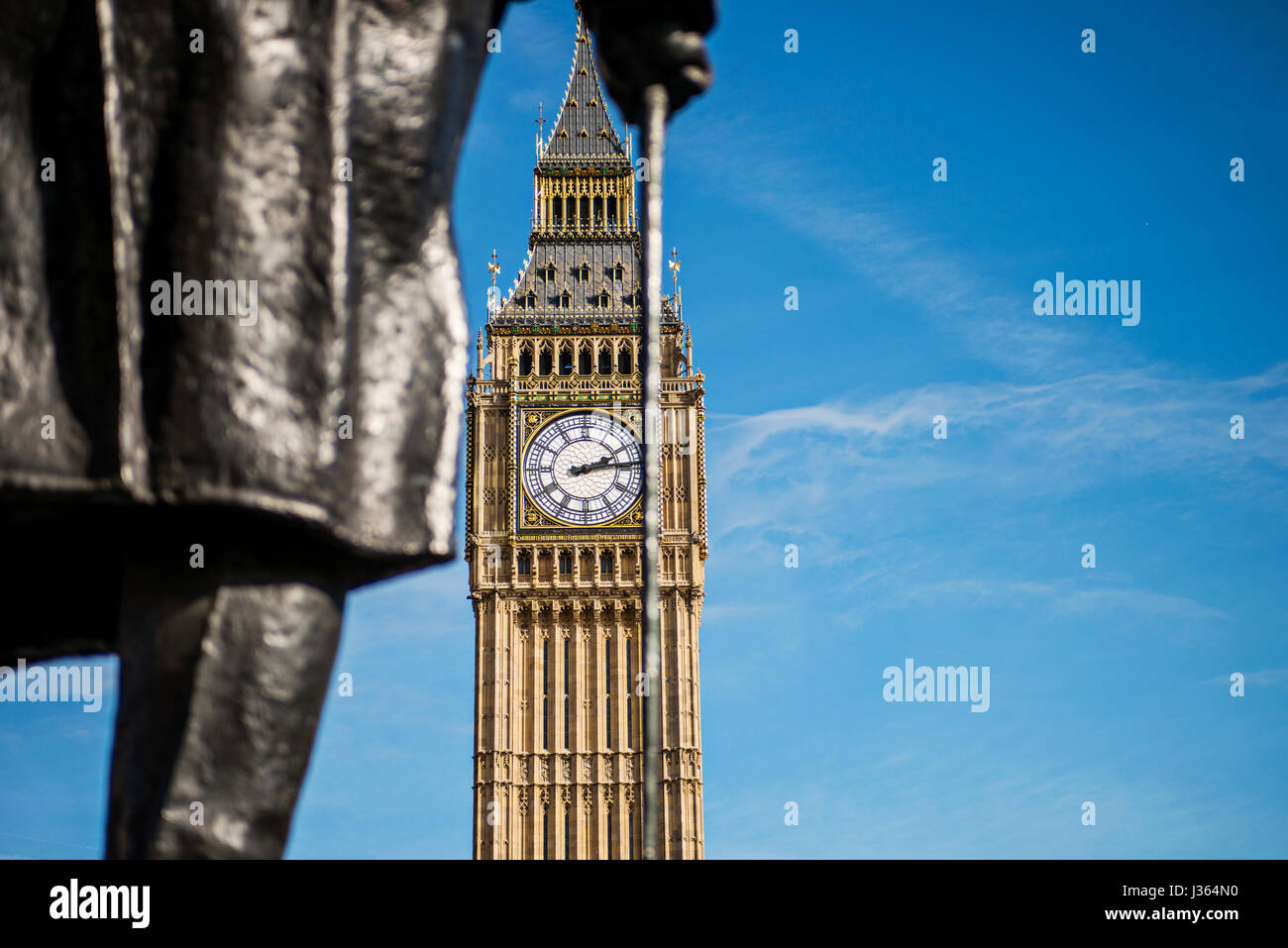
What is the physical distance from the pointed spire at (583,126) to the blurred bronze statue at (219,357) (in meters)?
48.0

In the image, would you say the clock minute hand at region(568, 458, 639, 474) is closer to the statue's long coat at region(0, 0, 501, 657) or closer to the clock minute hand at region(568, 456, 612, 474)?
the clock minute hand at region(568, 456, 612, 474)

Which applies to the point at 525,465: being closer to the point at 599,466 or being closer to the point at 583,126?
the point at 599,466

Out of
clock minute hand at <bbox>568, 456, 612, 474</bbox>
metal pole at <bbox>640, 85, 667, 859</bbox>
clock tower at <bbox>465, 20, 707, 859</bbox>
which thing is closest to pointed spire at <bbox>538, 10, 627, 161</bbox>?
clock tower at <bbox>465, 20, 707, 859</bbox>

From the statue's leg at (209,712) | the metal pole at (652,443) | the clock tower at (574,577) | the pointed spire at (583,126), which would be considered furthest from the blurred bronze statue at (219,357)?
the pointed spire at (583,126)

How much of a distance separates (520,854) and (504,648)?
205 inches

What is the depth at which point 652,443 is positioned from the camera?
2369 millimetres

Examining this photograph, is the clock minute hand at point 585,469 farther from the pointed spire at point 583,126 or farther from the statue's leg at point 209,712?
the statue's leg at point 209,712

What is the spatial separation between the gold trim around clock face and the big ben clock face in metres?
0.05

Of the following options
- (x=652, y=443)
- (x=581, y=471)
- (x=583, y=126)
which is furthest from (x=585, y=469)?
(x=652, y=443)

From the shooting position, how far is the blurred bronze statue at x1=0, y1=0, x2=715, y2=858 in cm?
190

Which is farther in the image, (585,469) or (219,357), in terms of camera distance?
(585,469)

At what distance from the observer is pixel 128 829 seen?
1.89 m

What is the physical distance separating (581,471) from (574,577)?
272 cm
